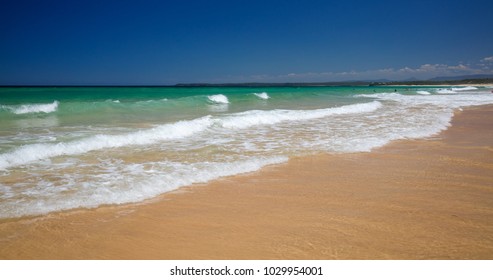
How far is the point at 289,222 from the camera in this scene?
336 centimetres

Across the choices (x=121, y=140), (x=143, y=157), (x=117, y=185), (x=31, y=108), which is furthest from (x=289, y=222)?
(x=31, y=108)

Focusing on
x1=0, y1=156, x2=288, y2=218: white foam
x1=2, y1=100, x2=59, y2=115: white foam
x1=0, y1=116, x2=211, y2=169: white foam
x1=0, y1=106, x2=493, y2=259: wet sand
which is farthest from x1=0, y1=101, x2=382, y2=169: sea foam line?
x1=2, y1=100, x2=59, y2=115: white foam

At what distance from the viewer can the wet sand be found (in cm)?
278

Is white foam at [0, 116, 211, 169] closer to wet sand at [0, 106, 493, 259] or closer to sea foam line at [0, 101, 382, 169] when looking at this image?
sea foam line at [0, 101, 382, 169]

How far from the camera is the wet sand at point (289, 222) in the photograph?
278 centimetres

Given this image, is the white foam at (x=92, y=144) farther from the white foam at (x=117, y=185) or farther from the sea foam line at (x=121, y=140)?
the white foam at (x=117, y=185)

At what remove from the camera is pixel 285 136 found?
30.3 feet

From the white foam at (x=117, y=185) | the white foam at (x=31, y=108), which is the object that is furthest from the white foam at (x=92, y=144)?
the white foam at (x=31, y=108)

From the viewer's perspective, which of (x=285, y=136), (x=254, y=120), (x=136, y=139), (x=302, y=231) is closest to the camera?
(x=302, y=231)

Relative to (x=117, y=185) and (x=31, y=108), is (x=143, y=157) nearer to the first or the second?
(x=117, y=185)

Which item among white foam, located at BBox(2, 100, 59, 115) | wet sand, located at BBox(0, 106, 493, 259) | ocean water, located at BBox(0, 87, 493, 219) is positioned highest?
white foam, located at BBox(2, 100, 59, 115)
